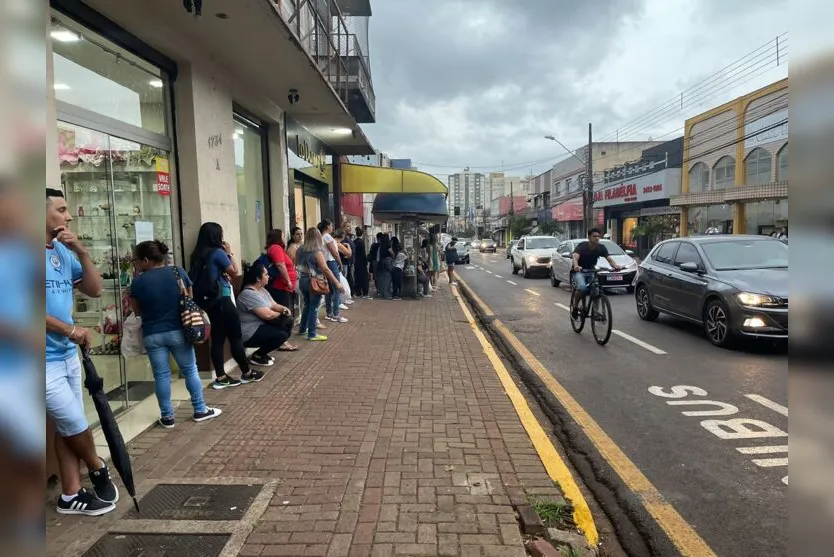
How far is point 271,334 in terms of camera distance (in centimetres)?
631

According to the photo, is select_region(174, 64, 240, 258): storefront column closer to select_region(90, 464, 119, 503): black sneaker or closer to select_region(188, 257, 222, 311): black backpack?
select_region(188, 257, 222, 311): black backpack

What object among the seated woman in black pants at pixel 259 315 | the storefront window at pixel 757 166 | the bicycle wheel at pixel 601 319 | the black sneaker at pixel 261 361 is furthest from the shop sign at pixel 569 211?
the seated woman in black pants at pixel 259 315

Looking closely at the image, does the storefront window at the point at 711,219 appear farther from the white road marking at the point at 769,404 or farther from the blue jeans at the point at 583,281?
the white road marking at the point at 769,404

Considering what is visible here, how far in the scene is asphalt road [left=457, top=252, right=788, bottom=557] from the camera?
329cm

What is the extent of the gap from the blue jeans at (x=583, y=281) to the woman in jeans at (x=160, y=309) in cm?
609

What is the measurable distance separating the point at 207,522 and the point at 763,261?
8.14 metres

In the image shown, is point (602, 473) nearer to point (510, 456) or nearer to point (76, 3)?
point (510, 456)

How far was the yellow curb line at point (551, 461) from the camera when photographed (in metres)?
3.24

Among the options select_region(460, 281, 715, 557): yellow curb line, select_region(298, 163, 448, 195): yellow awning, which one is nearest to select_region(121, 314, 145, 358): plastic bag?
select_region(460, 281, 715, 557): yellow curb line

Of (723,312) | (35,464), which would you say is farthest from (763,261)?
(35,464)

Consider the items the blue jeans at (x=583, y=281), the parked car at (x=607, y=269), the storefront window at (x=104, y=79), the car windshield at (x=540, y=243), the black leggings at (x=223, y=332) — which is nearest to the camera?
the storefront window at (x=104, y=79)

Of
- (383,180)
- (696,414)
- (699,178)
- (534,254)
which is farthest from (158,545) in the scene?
(699,178)

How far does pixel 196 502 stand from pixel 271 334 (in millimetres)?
3009

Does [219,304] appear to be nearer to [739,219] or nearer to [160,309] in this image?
[160,309]
